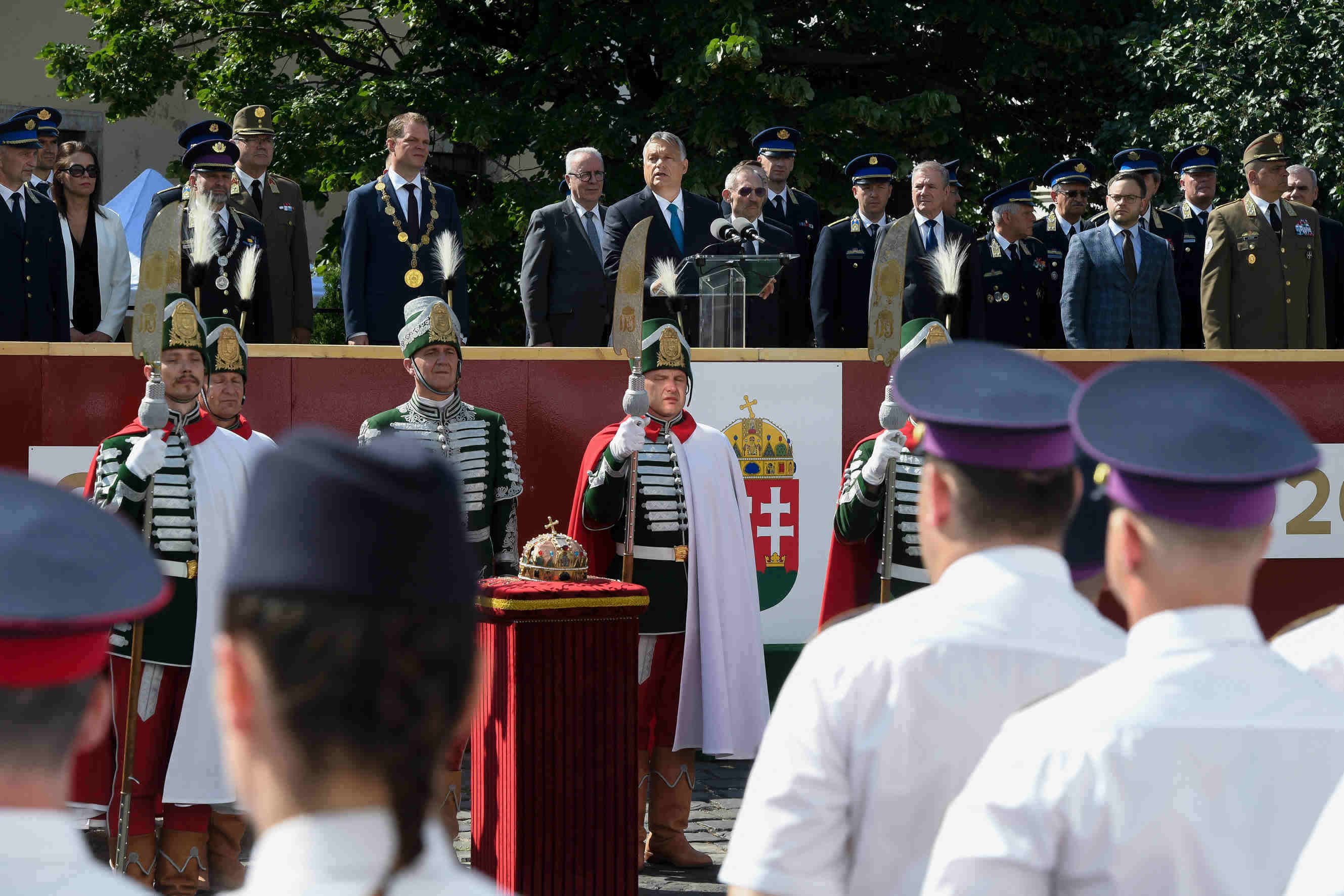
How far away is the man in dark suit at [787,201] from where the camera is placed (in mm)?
10531

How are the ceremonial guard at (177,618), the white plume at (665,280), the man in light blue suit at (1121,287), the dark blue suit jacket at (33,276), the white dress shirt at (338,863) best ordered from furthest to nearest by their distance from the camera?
the man in light blue suit at (1121,287), the dark blue suit jacket at (33,276), the white plume at (665,280), the ceremonial guard at (177,618), the white dress shirt at (338,863)

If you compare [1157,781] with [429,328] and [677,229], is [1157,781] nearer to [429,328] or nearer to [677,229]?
[429,328]

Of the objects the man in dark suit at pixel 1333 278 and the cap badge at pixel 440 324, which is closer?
the cap badge at pixel 440 324

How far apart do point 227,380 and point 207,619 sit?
1027 mm

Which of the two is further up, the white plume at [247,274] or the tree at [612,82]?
the tree at [612,82]

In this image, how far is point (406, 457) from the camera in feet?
4.95

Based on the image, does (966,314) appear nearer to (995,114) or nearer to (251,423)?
(251,423)

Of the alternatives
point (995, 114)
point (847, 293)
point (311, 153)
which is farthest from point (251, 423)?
point (995, 114)

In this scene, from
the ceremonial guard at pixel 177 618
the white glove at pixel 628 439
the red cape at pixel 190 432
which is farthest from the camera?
the white glove at pixel 628 439

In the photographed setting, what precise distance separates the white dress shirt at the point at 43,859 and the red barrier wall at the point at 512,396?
6550 mm

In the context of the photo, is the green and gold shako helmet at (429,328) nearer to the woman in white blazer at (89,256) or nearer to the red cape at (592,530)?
the red cape at (592,530)

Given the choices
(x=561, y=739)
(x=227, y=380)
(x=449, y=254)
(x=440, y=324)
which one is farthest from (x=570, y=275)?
(x=561, y=739)

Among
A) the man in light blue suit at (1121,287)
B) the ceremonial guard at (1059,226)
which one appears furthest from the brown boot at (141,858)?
the ceremonial guard at (1059,226)

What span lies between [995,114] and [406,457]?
17087 mm
